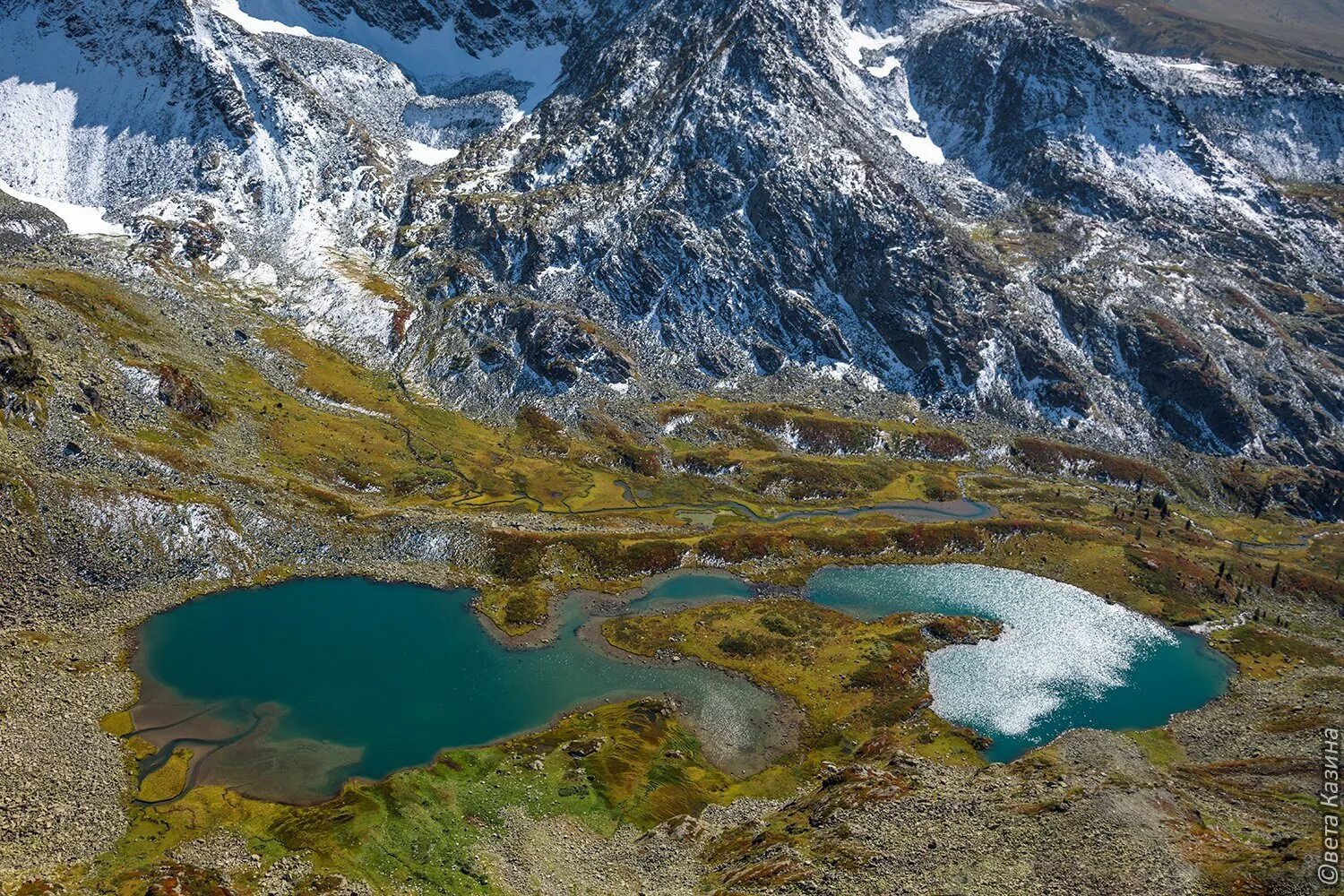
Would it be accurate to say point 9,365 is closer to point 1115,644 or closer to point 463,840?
point 463,840

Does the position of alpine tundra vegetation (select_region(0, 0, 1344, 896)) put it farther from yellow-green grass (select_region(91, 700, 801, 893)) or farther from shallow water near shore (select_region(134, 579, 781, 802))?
shallow water near shore (select_region(134, 579, 781, 802))

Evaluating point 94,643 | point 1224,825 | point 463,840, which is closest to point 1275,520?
point 1224,825

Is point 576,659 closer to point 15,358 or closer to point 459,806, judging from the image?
point 459,806

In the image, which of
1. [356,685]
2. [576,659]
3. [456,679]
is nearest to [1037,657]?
[576,659]

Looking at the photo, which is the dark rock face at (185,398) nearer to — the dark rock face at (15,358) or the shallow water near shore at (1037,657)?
the dark rock face at (15,358)

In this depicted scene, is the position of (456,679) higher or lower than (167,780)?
higher

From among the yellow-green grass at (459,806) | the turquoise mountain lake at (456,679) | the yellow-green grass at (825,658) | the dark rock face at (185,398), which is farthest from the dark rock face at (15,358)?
the yellow-green grass at (825,658)

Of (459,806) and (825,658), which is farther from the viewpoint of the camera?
(825,658)

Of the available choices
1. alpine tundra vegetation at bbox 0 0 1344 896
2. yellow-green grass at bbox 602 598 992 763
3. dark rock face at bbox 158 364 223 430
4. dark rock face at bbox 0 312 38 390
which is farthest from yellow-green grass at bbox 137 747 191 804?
dark rock face at bbox 158 364 223 430
